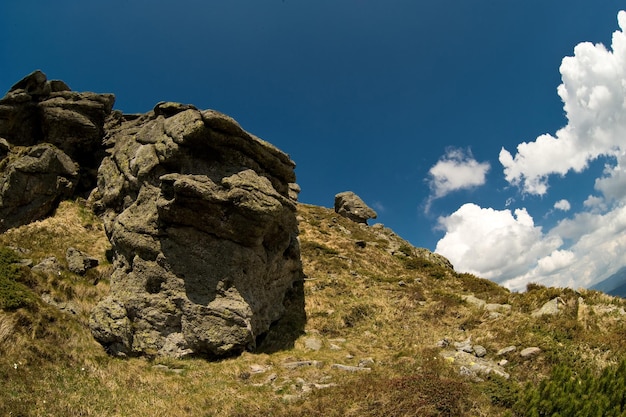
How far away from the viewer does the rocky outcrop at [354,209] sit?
69.8 metres

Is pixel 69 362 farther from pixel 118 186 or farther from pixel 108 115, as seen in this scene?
pixel 108 115

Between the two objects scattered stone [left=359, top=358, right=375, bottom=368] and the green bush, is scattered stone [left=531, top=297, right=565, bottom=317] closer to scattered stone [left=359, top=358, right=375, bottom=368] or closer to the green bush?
scattered stone [left=359, top=358, right=375, bottom=368]

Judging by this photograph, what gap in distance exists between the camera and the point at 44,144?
1371 inches

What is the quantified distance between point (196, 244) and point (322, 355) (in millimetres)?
10401

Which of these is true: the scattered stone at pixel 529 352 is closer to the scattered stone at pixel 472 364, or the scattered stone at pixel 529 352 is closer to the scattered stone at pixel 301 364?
the scattered stone at pixel 472 364

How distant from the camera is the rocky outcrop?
69750 millimetres

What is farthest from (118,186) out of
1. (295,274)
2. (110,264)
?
(295,274)

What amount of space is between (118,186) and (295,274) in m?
16.7

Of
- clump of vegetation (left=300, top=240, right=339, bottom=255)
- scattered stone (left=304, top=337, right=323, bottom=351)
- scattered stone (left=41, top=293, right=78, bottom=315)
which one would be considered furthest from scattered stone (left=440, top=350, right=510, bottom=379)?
scattered stone (left=41, top=293, right=78, bottom=315)

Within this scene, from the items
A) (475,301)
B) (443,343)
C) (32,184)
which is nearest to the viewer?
(443,343)

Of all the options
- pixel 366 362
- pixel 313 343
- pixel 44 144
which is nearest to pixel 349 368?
pixel 366 362

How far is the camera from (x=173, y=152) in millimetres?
24109

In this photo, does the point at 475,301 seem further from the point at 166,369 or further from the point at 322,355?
the point at 166,369

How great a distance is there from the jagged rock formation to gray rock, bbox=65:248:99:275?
29.2ft
